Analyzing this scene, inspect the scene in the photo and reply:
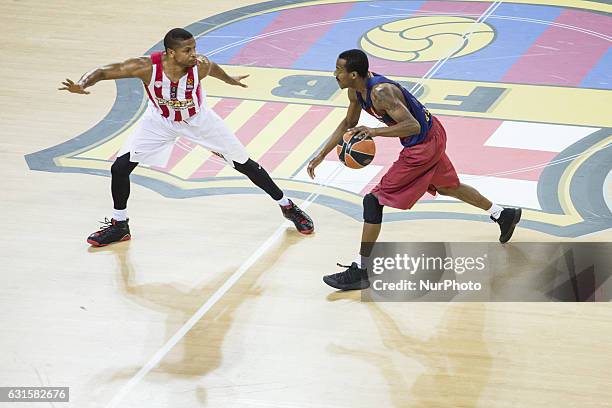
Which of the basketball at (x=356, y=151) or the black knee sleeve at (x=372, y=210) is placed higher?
the basketball at (x=356, y=151)

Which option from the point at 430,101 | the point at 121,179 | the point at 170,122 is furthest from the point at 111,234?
the point at 430,101

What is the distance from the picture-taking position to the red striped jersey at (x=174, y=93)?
7328 mm

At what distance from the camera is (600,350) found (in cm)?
630

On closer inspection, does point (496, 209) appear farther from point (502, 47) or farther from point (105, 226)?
point (502, 47)

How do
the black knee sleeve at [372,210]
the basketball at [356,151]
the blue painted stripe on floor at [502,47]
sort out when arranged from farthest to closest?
the blue painted stripe on floor at [502,47]
the black knee sleeve at [372,210]
the basketball at [356,151]

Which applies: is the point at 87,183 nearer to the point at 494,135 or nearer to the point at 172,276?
the point at 172,276

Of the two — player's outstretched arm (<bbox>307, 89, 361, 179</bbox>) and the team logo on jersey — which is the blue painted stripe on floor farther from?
player's outstretched arm (<bbox>307, 89, 361, 179</bbox>)

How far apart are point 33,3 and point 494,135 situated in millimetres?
6671

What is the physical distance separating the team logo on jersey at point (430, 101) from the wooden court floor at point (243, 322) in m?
0.44

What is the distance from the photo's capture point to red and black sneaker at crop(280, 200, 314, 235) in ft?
25.8

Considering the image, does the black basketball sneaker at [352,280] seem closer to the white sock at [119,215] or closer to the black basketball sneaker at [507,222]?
the black basketball sneaker at [507,222]

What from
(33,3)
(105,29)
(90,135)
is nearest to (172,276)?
(90,135)

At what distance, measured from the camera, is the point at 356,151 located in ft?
22.4

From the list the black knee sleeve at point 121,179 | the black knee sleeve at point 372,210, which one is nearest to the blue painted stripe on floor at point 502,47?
the black knee sleeve at point 372,210
